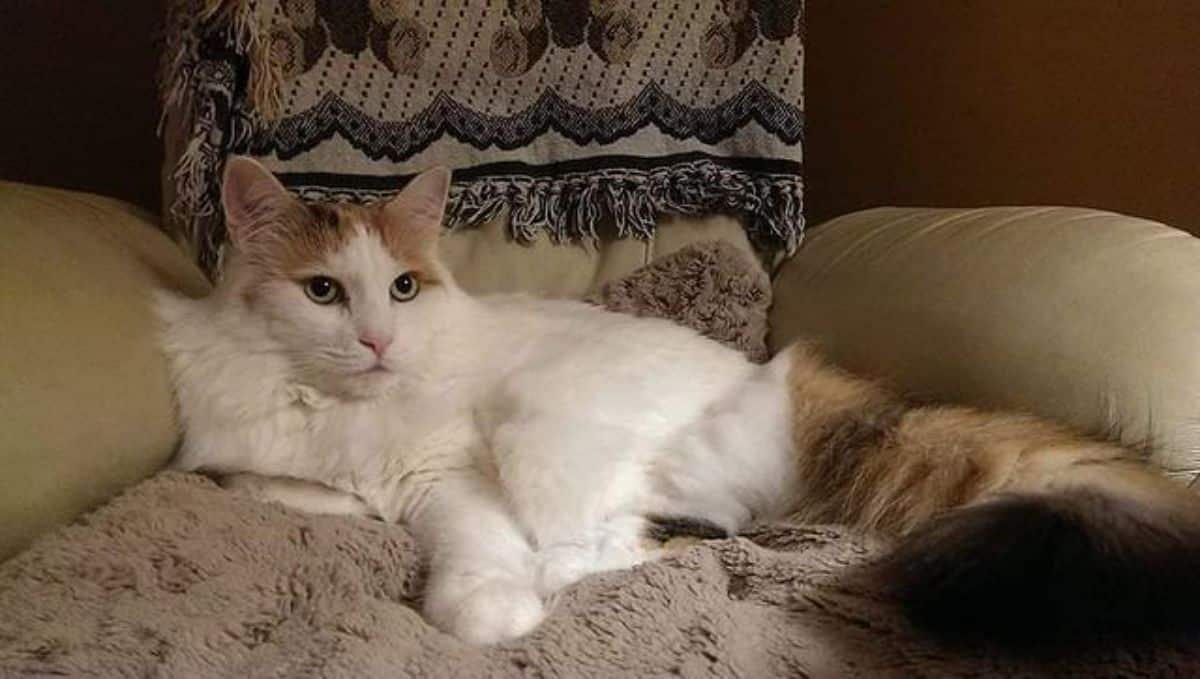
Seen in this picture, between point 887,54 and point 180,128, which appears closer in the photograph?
point 180,128

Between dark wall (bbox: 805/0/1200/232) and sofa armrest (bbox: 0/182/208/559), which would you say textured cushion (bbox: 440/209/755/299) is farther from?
dark wall (bbox: 805/0/1200/232)

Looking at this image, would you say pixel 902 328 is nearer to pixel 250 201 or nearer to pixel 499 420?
pixel 499 420

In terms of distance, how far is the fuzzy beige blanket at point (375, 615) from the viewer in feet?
3.05

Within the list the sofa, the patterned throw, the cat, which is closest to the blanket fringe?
the patterned throw

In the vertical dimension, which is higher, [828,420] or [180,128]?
[180,128]

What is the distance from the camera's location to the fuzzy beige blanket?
93cm

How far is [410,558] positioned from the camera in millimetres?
1181

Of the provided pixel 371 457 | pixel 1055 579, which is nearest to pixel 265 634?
pixel 371 457

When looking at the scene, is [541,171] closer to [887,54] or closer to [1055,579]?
[887,54]

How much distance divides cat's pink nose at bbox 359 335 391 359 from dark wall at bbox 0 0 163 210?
117cm

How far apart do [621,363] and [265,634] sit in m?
0.55

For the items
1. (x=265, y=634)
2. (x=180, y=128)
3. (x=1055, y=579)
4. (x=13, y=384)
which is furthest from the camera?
(x=180, y=128)

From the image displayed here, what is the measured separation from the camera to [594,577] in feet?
3.66

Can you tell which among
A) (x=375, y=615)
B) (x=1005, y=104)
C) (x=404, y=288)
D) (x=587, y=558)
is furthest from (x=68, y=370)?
(x=1005, y=104)
